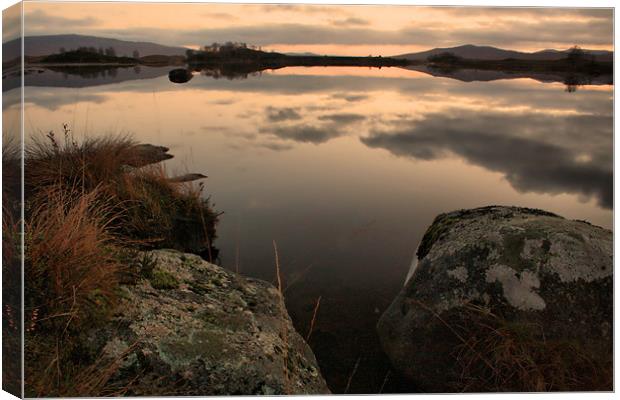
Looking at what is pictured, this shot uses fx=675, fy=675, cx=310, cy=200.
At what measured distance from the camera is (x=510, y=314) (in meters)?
3.99

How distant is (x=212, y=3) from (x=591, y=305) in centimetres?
299

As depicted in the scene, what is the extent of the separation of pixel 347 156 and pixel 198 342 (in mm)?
2475

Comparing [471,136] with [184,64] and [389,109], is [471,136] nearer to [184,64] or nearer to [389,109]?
[389,109]

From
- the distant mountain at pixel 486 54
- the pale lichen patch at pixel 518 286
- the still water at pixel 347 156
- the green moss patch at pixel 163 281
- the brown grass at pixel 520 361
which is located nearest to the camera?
the brown grass at pixel 520 361

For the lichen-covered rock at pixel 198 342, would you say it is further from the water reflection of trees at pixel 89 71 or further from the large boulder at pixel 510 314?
the water reflection of trees at pixel 89 71

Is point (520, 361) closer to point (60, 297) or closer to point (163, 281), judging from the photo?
point (163, 281)

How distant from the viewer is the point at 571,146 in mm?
4773

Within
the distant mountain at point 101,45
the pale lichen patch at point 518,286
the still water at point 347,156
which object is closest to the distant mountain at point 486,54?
the still water at point 347,156

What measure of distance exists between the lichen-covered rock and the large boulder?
71 cm

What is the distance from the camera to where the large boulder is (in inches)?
154

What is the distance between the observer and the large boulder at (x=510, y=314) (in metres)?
3.92

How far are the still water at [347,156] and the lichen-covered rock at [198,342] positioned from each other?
0.53 meters

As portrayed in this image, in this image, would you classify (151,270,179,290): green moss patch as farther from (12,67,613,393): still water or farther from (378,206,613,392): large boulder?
(378,206,613,392): large boulder

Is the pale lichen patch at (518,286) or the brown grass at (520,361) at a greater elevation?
the pale lichen patch at (518,286)
